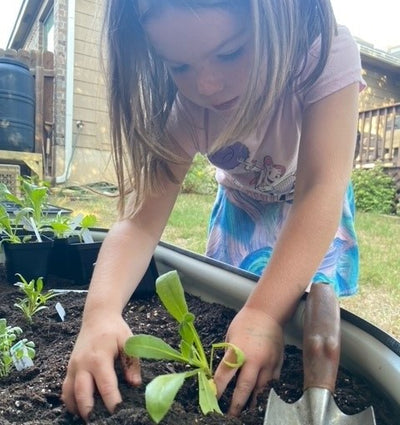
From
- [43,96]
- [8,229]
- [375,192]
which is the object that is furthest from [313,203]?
[43,96]

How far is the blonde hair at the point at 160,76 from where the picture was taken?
65 cm

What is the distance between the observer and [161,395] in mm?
383

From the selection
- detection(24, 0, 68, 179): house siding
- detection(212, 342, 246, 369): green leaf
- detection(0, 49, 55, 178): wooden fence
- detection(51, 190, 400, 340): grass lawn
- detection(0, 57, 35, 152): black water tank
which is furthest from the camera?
detection(24, 0, 68, 179): house siding

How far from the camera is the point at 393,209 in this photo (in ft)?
15.1

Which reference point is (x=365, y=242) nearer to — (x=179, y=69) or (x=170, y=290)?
(x=179, y=69)

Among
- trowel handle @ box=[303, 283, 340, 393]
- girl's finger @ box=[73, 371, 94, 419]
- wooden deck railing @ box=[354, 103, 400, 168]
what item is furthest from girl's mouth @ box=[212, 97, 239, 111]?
wooden deck railing @ box=[354, 103, 400, 168]

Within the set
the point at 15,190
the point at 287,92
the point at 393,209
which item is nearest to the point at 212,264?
the point at 287,92

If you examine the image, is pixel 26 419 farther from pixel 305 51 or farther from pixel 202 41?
pixel 305 51

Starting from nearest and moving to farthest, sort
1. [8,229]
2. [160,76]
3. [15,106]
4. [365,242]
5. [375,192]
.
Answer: [160,76] < [8,229] < [365,242] < [15,106] < [375,192]

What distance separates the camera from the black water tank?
12.9 feet

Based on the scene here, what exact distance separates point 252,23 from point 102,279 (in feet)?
1.36

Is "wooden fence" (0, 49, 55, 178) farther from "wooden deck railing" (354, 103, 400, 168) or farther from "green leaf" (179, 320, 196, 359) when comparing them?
"green leaf" (179, 320, 196, 359)

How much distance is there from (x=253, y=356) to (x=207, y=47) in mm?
401

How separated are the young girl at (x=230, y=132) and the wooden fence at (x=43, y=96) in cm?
391
